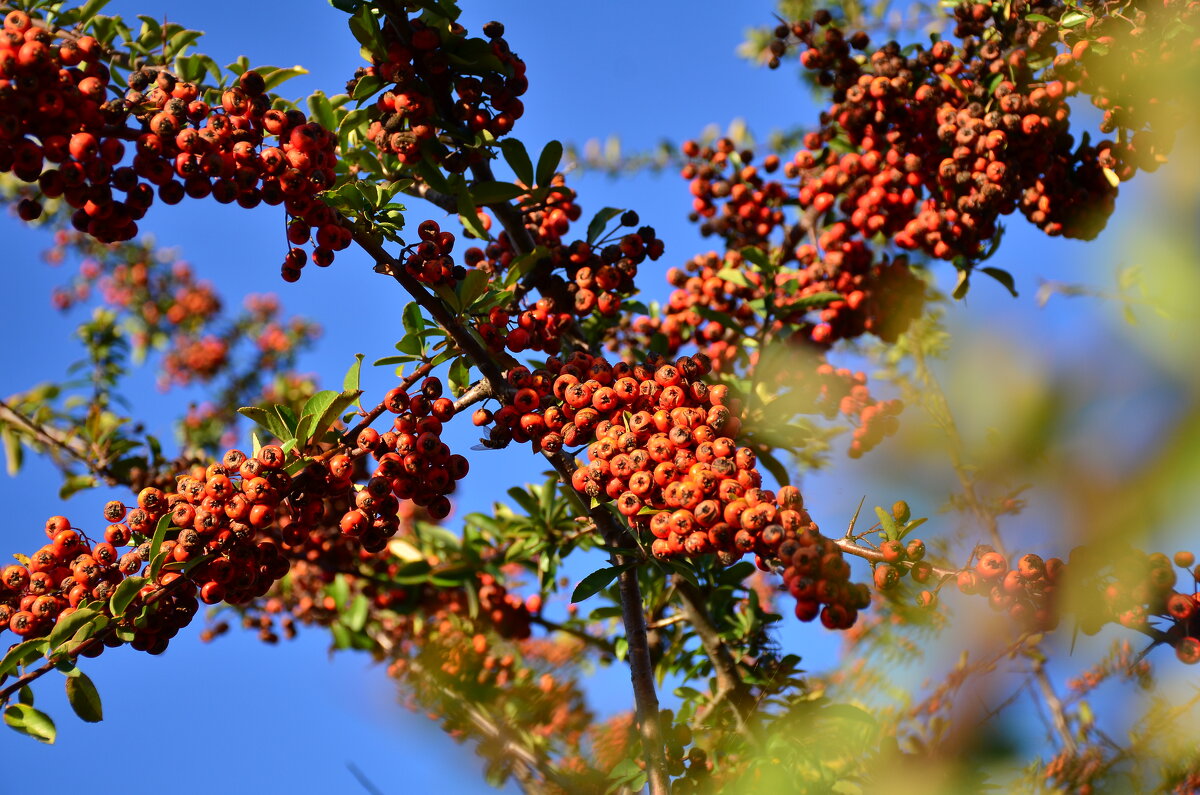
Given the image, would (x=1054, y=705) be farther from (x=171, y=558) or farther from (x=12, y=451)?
(x=12, y=451)

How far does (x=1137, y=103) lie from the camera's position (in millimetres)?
4262

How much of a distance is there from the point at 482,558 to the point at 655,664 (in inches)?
56.0

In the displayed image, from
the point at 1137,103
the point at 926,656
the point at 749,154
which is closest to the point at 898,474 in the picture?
the point at 926,656

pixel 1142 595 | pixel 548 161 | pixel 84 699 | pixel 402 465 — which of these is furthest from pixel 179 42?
pixel 1142 595

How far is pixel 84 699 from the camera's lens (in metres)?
3.05

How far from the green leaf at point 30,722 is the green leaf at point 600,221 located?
9.85ft

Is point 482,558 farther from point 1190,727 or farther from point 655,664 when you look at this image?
point 1190,727

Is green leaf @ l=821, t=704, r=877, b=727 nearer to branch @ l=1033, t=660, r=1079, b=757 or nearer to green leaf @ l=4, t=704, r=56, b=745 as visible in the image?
branch @ l=1033, t=660, r=1079, b=757

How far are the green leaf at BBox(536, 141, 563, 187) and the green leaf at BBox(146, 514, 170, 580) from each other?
2333mm

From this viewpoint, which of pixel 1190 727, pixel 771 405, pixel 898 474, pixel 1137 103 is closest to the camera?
pixel 1190 727

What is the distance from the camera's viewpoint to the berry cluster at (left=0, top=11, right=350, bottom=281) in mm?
2531

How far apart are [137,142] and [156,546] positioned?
1.30m

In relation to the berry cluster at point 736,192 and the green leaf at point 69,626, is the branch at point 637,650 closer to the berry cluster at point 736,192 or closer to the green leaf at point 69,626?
the green leaf at point 69,626

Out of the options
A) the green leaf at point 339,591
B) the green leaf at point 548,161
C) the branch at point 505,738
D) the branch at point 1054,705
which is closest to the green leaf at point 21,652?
the branch at point 505,738
